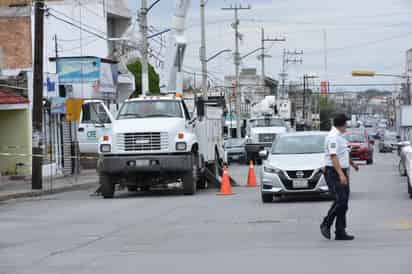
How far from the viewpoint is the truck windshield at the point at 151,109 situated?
26.4 metres

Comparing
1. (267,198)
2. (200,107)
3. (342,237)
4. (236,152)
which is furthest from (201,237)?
(236,152)

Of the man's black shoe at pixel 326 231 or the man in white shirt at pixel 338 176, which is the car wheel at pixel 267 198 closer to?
the man in white shirt at pixel 338 176

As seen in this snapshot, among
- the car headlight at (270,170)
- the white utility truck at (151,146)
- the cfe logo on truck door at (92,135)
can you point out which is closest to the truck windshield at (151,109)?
the white utility truck at (151,146)

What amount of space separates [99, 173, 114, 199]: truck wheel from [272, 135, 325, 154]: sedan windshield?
5.18m

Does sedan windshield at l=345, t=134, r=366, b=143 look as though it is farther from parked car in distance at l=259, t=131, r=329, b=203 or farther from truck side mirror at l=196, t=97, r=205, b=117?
parked car in distance at l=259, t=131, r=329, b=203

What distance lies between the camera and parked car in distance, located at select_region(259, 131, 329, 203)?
21.6 meters

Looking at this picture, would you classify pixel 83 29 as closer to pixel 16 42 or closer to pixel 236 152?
pixel 16 42

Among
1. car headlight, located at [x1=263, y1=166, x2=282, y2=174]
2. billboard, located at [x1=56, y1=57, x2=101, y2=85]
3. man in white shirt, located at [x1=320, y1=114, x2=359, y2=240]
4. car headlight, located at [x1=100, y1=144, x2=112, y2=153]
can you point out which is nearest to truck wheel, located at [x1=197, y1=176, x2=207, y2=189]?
car headlight, located at [x1=100, y1=144, x2=112, y2=153]

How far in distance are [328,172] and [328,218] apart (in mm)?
710

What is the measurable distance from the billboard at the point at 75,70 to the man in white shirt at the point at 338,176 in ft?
88.6

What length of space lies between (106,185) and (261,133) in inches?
1165

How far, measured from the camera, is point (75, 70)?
4062cm

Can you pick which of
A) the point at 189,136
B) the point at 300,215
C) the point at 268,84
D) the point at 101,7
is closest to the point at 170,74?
the point at 189,136

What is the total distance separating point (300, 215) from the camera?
1875 cm
